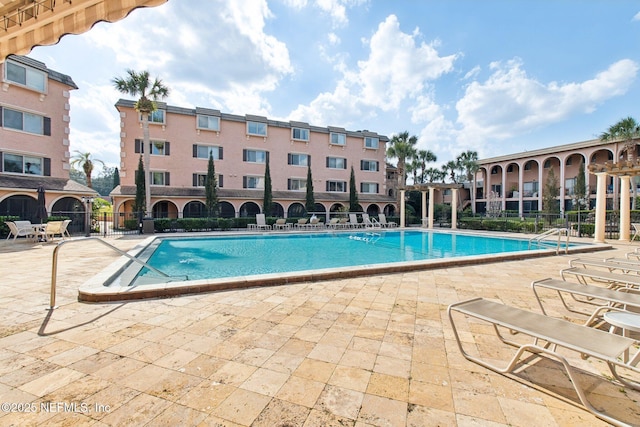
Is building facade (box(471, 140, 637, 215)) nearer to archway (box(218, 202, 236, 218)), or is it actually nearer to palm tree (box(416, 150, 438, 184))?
palm tree (box(416, 150, 438, 184))

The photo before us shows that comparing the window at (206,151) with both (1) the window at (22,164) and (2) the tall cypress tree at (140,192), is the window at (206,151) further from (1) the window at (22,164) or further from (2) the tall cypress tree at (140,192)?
(1) the window at (22,164)

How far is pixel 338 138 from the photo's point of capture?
29.6 m

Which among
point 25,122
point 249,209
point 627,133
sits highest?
point 627,133

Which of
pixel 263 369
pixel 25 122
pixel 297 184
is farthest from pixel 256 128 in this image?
pixel 263 369

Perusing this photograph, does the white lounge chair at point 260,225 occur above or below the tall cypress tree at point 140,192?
below

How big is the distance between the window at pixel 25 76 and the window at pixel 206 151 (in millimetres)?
9587

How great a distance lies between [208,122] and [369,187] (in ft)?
57.3

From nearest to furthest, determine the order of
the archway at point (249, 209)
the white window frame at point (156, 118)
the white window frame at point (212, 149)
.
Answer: the white window frame at point (156, 118) → the white window frame at point (212, 149) → the archway at point (249, 209)

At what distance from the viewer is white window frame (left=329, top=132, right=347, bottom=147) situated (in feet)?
96.0

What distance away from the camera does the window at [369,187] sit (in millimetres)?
31109

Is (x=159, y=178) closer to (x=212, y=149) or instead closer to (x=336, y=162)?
(x=212, y=149)

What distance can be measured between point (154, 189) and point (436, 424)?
24566 mm

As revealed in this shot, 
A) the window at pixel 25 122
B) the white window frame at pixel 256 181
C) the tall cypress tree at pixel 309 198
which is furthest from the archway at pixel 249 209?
the window at pixel 25 122

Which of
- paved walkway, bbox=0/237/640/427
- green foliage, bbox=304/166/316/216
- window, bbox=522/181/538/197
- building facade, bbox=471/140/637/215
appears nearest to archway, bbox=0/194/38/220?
paved walkway, bbox=0/237/640/427
